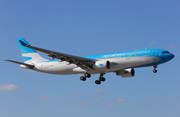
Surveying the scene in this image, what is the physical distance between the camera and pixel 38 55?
5031cm

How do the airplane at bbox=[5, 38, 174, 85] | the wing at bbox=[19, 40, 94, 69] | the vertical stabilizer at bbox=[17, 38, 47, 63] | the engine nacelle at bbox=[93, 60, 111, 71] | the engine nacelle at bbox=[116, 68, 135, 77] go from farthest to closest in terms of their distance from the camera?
the vertical stabilizer at bbox=[17, 38, 47, 63]
the engine nacelle at bbox=[116, 68, 135, 77]
the engine nacelle at bbox=[93, 60, 111, 71]
the airplane at bbox=[5, 38, 174, 85]
the wing at bbox=[19, 40, 94, 69]

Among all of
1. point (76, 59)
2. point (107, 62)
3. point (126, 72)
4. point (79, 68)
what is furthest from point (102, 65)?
point (126, 72)

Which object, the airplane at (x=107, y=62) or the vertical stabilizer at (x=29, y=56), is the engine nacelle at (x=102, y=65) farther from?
the vertical stabilizer at (x=29, y=56)

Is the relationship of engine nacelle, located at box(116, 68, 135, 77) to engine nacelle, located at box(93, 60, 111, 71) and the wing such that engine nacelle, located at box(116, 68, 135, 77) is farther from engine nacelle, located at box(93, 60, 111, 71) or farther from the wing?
the wing

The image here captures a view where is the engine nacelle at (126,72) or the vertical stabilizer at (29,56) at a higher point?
the vertical stabilizer at (29,56)

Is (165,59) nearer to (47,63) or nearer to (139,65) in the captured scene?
(139,65)

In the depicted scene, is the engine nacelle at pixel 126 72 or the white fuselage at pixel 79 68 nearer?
the white fuselage at pixel 79 68

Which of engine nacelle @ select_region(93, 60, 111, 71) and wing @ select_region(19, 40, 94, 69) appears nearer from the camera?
wing @ select_region(19, 40, 94, 69)

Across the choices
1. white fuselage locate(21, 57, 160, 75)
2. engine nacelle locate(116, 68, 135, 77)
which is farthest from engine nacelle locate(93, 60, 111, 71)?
engine nacelle locate(116, 68, 135, 77)

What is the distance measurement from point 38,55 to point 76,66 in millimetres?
10553

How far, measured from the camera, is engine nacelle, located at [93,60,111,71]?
132 ft

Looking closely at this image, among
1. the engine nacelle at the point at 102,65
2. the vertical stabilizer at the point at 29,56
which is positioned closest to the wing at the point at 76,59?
the engine nacelle at the point at 102,65

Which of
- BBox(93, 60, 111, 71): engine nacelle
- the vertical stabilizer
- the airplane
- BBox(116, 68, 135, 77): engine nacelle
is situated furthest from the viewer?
the vertical stabilizer

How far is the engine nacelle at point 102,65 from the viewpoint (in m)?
40.1
